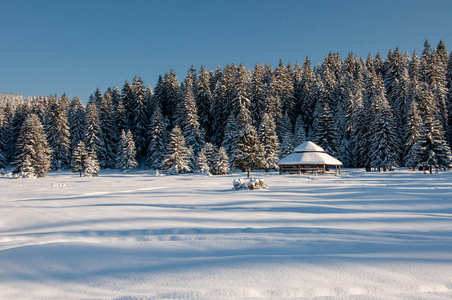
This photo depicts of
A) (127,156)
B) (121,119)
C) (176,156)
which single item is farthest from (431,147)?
(121,119)

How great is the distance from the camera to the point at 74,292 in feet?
11.3

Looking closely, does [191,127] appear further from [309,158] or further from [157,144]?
[309,158]

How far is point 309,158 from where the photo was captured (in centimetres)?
4106

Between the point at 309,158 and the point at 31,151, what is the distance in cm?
3931

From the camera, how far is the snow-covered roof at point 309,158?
4038 centimetres

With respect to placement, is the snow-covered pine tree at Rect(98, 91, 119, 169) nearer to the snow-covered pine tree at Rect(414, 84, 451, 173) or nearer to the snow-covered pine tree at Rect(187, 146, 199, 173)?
the snow-covered pine tree at Rect(187, 146, 199, 173)

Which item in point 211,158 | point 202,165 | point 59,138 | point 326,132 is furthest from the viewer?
point 59,138

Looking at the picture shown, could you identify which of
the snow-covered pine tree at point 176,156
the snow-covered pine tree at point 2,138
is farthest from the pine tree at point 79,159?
the snow-covered pine tree at point 2,138

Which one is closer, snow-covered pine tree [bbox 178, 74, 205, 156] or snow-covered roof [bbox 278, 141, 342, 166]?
snow-covered roof [bbox 278, 141, 342, 166]

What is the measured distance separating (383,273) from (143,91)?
66.5m

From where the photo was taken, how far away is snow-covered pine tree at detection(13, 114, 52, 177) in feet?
136

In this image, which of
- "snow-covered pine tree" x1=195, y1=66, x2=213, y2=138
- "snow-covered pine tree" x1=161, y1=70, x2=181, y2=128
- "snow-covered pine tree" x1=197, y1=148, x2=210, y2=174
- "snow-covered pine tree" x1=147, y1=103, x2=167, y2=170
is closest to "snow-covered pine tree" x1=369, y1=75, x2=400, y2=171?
"snow-covered pine tree" x1=197, y1=148, x2=210, y2=174

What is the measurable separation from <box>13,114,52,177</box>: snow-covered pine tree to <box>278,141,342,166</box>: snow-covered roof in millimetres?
34219

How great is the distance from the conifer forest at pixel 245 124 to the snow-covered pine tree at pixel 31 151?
13 cm
